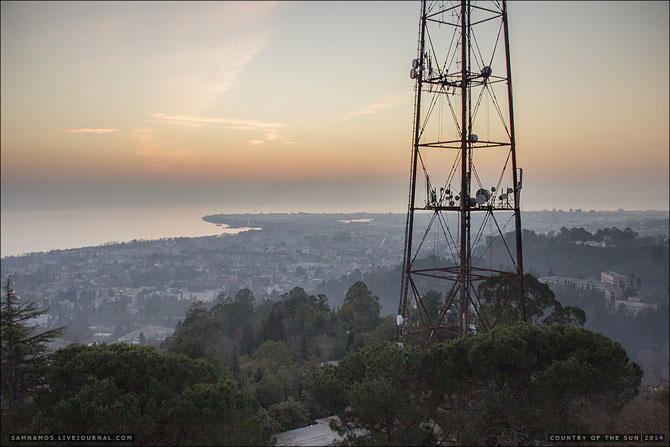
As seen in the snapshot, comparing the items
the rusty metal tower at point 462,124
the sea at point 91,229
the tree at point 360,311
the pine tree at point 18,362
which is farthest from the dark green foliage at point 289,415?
the sea at point 91,229

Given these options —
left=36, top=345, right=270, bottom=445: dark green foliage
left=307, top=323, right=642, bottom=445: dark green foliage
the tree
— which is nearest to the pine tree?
left=36, top=345, right=270, bottom=445: dark green foliage

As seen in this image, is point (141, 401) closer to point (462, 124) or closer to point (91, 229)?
point (462, 124)

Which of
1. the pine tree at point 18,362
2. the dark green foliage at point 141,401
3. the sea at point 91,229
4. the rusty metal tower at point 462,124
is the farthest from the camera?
the sea at point 91,229

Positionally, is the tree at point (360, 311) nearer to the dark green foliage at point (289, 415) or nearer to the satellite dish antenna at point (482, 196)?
the dark green foliage at point (289, 415)

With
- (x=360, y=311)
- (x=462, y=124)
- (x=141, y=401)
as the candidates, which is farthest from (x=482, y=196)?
(x=360, y=311)

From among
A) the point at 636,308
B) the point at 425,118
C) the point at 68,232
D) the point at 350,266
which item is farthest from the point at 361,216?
the point at 425,118
